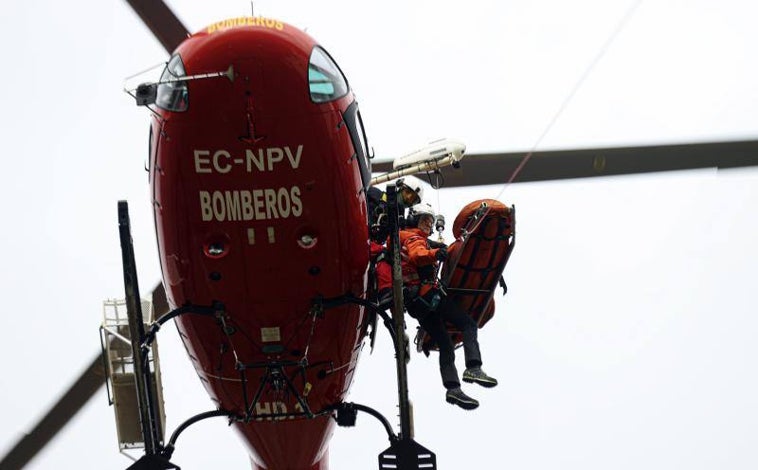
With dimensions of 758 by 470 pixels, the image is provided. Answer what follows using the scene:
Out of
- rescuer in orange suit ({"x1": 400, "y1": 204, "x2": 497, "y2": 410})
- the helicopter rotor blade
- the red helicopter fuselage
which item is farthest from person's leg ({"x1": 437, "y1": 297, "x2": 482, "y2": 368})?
the helicopter rotor blade

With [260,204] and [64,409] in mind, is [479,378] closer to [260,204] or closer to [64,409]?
[260,204]

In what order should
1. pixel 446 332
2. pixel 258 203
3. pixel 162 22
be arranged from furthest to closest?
pixel 446 332, pixel 162 22, pixel 258 203

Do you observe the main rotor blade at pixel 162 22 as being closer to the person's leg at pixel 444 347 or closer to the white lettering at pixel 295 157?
the white lettering at pixel 295 157

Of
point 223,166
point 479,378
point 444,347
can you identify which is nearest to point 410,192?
point 444,347

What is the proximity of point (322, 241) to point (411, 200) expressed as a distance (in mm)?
1694

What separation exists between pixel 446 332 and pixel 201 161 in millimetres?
3575

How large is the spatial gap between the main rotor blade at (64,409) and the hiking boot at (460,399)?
427 cm

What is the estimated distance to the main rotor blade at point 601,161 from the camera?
1611cm

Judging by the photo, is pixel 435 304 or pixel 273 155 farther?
pixel 435 304

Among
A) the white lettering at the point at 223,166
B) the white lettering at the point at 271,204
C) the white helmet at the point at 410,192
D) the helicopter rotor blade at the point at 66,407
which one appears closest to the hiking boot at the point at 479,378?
the white helmet at the point at 410,192

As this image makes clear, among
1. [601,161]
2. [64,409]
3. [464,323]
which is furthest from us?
[64,409]

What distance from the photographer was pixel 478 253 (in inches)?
622

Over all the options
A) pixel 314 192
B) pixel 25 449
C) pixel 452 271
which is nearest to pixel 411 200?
pixel 452 271

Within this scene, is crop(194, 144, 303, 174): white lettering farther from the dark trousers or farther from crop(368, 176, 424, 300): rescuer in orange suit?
the dark trousers
